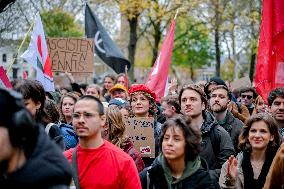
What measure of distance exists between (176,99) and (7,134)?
5.39 m

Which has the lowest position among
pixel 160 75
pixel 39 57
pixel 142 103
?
pixel 142 103

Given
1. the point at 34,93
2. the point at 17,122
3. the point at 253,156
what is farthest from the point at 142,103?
the point at 17,122

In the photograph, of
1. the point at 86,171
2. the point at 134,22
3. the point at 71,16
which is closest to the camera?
the point at 86,171

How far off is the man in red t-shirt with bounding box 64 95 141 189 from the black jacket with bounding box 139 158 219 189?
0.18m

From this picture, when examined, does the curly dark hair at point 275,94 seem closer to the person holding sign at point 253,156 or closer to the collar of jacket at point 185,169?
the person holding sign at point 253,156

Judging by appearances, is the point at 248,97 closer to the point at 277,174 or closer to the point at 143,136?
the point at 143,136

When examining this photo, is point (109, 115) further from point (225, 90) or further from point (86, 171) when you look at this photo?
point (225, 90)

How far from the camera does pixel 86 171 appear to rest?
4711 mm

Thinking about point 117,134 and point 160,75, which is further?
A: point 160,75

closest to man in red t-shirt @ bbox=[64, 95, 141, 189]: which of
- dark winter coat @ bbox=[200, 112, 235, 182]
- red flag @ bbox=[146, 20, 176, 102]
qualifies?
dark winter coat @ bbox=[200, 112, 235, 182]

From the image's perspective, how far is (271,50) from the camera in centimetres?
805

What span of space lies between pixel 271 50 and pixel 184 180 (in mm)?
3807

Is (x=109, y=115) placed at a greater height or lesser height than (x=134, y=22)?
lesser

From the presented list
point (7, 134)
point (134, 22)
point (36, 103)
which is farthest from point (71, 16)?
point (7, 134)
